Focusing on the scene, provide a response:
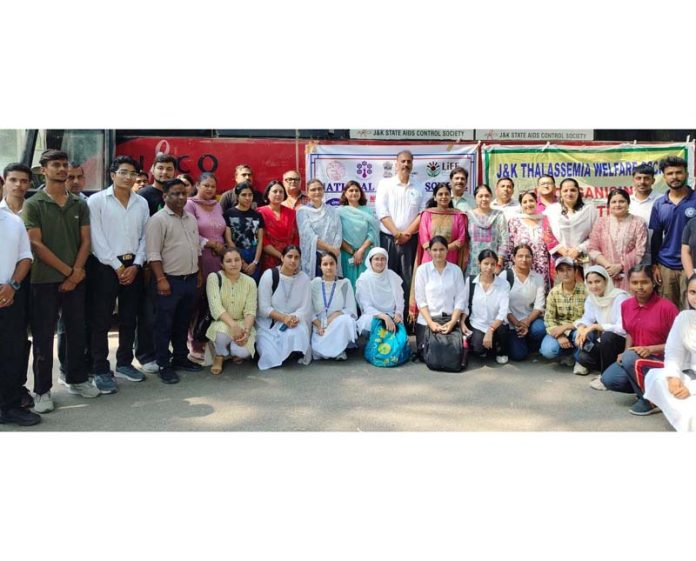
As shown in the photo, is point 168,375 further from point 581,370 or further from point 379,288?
point 581,370

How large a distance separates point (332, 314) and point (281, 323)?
0.47m

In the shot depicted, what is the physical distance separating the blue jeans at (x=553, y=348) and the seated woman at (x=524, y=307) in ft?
0.46

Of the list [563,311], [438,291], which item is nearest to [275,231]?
[438,291]

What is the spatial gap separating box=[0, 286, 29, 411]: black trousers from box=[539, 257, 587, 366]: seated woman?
149 inches

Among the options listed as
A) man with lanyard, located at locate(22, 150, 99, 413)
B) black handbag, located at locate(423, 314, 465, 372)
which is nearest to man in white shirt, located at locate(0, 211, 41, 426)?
man with lanyard, located at locate(22, 150, 99, 413)

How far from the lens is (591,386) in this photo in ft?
15.2

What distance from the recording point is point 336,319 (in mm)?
5352

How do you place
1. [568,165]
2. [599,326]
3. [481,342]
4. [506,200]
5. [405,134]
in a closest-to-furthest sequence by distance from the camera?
1. [599,326]
2. [481,342]
3. [506,200]
4. [568,165]
5. [405,134]

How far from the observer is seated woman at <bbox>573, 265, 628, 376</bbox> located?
4.71 m

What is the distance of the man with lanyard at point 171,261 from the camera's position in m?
4.67

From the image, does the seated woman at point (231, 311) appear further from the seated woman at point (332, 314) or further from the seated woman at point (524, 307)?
the seated woman at point (524, 307)

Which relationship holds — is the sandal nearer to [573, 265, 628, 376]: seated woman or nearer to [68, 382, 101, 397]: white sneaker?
[68, 382, 101, 397]: white sneaker

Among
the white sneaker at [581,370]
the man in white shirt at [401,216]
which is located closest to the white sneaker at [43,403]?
the man in white shirt at [401,216]

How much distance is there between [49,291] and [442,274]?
3.02 meters
